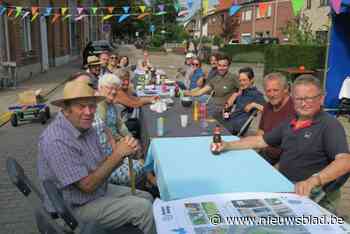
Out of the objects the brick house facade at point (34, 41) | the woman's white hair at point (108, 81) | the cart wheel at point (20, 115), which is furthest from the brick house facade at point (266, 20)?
the woman's white hair at point (108, 81)

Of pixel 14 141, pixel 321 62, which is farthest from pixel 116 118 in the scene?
pixel 321 62

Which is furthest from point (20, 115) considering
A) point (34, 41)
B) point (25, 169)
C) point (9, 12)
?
point (34, 41)

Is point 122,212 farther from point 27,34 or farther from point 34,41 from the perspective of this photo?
point 34,41

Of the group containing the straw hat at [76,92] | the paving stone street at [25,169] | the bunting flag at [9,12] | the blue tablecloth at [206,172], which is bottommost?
the paving stone street at [25,169]

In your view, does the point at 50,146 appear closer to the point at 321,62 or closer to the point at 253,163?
the point at 253,163

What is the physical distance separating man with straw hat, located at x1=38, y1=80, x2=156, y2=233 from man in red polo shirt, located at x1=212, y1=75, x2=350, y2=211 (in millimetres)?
888

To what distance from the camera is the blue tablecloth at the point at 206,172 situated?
7.91 ft

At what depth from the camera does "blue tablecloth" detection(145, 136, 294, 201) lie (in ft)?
7.91

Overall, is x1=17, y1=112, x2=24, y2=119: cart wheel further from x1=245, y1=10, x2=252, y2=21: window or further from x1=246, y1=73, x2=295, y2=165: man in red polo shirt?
x1=245, y1=10, x2=252, y2=21: window

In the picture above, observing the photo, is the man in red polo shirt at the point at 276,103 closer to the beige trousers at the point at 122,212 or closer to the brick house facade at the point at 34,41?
the beige trousers at the point at 122,212

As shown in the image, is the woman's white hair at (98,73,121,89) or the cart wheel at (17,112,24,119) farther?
the cart wheel at (17,112,24,119)

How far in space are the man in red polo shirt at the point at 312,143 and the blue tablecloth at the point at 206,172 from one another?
0.21m

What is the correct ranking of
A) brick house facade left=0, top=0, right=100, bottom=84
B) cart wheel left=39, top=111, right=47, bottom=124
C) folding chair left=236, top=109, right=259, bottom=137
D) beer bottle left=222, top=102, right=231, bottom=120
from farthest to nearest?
Result: brick house facade left=0, top=0, right=100, bottom=84, cart wheel left=39, top=111, right=47, bottom=124, beer bottle left=222, top=102, right=231, bottom=120, folding chair left=236, top=109, right=259, bottom=137

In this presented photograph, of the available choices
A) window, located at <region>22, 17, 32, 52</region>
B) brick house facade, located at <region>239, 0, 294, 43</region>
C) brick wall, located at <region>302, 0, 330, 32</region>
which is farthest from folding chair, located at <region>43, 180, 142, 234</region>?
brick house facade, located at <region>239, 0, 294, 43</region>
